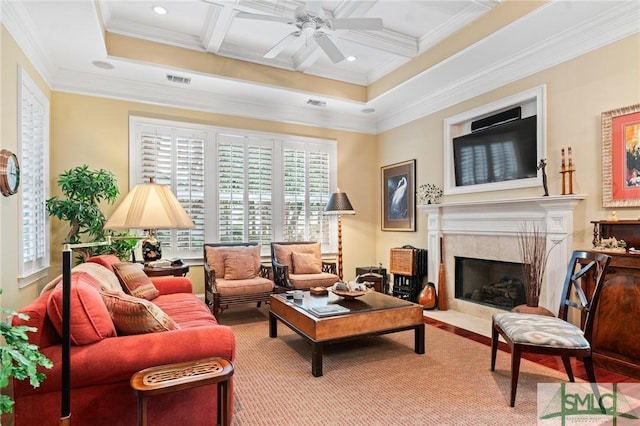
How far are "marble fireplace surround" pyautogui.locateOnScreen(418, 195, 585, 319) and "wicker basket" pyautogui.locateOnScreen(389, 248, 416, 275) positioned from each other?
0.85 feet

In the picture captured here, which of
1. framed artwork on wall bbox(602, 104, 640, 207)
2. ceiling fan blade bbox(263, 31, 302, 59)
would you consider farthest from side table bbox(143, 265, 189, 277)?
framed artwork on wall bbox(602, 104, 640, 207)

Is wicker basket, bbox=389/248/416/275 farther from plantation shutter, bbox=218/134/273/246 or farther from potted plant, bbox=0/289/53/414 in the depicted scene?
potted plant, bbox=0/289/53/414

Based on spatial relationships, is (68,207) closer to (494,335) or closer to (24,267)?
(24,267)

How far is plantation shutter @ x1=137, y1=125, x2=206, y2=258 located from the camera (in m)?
4.82

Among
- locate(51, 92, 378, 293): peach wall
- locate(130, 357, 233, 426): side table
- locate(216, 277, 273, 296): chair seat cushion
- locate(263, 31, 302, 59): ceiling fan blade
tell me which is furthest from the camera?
locate(51, 92, 378, 293): peach wall

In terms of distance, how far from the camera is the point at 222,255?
468cm

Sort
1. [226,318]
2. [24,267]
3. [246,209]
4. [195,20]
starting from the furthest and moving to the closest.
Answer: [246,209] < [226,318] < [195,20] < [24,267]

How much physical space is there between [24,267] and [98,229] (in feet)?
2.63

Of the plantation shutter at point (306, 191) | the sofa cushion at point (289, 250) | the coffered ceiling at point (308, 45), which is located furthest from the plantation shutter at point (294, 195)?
the coffered ceiling at point (308, 45)

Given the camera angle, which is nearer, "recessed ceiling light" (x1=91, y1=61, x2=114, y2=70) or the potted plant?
the potted plant

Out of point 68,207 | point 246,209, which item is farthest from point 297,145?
point 68,207

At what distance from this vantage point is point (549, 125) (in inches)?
146

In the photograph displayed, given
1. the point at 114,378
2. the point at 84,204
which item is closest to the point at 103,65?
the point at 84,204

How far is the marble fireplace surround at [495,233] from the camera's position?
11.5 feet
